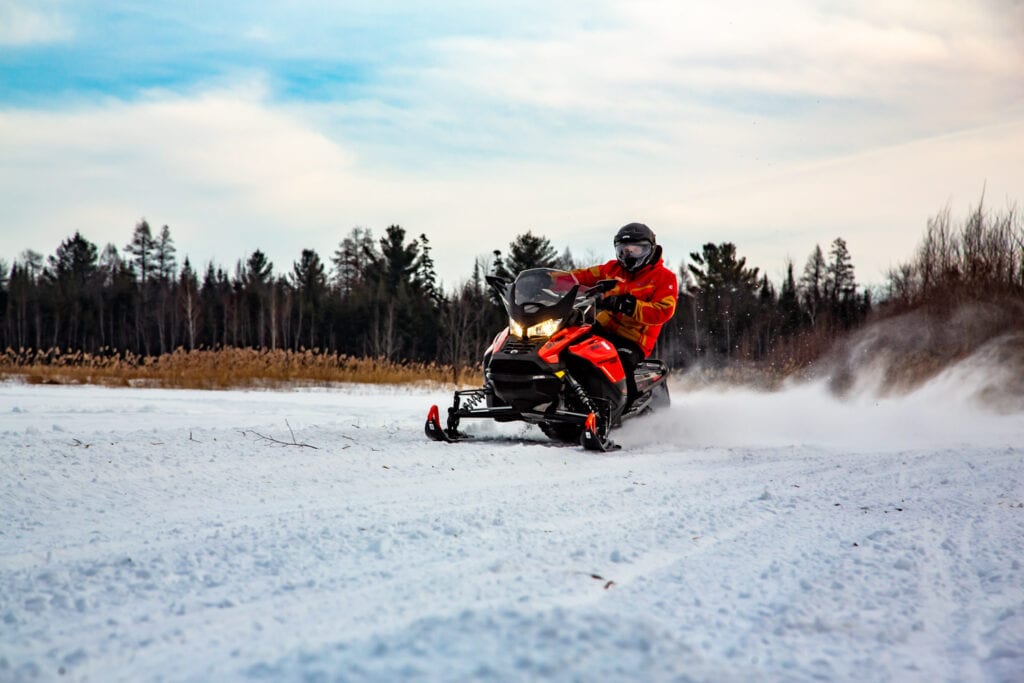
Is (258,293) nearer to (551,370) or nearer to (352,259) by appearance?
(352,259)

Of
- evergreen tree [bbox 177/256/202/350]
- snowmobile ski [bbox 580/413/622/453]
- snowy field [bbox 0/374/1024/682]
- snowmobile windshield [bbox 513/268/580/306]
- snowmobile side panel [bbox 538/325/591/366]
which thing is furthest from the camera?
evergreen tree [bbox 177/256/202/350]

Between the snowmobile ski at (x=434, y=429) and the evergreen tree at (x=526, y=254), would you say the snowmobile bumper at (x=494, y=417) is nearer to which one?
the snowmobile ski at (x=434, y=429)

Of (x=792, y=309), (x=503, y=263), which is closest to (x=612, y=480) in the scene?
(x=503, y=263)

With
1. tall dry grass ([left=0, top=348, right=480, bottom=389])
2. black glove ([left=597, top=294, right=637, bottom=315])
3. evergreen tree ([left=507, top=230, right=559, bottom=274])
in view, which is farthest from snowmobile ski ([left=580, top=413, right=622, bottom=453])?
evergreen tree ([left=507, top=230, right=559, bottom=274])

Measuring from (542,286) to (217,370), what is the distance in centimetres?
1236

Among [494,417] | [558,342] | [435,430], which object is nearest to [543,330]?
[558,342]

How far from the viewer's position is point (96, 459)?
495 cm

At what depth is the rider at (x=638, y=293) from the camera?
25.6 ft

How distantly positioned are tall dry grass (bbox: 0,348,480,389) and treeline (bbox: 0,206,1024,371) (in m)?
20.1

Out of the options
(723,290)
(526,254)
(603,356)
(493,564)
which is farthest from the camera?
(723,290)

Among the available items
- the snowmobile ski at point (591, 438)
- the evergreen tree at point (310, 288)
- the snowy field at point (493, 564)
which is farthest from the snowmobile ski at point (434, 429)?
the evergreen tree at point (310, 288)

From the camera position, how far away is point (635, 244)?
7992mm

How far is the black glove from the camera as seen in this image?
753 centimetres

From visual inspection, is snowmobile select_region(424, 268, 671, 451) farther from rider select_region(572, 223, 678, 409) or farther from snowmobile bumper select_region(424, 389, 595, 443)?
rider select_region(572, 223, 678, 409)
